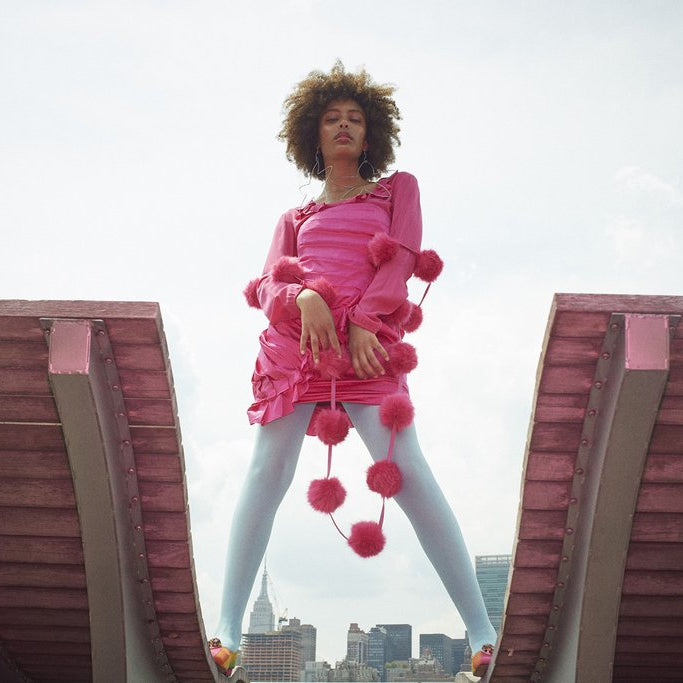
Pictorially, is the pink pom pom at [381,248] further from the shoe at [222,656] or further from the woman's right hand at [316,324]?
the shoe at [222,656]

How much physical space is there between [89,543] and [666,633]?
1741 millimetres

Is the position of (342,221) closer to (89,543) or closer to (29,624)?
(89,543)

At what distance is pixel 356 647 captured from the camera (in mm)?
18219

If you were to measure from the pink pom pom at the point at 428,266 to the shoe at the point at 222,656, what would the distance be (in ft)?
4.68

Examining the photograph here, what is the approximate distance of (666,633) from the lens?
8.58ft

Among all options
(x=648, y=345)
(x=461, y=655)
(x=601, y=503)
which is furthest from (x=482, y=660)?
(x=648, y=345)

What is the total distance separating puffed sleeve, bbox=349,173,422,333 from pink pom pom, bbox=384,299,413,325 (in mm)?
55

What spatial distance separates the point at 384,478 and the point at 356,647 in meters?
A: 16.6

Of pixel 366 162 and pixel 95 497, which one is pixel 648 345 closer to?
pixel 95 497

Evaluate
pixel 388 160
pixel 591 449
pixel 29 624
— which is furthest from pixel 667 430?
pixel 29 624

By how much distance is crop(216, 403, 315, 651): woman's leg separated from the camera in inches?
112

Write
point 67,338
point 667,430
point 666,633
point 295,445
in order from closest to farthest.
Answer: point 67,338, point 667,430, point 666,633, point 295,445

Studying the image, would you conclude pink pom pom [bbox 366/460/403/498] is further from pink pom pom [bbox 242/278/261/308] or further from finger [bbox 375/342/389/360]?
pink pom pom [bbox 242/278/261/308]

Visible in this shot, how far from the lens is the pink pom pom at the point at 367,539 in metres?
2.76
